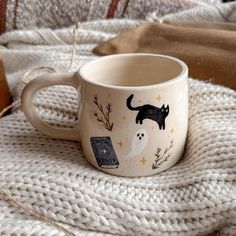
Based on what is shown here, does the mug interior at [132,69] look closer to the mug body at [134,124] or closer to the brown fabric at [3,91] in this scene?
the mug body at [134,124]

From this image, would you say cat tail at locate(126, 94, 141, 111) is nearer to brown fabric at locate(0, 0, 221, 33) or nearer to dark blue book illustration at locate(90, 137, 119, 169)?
dark blue book illustration at locate(90, 137, 119, 169)

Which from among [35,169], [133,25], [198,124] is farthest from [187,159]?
[133,25]

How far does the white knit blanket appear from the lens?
14.8 inches

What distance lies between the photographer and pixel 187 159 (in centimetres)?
43

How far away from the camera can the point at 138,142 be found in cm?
40

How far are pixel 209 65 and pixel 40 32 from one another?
0.96ft

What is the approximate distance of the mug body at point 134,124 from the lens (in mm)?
386

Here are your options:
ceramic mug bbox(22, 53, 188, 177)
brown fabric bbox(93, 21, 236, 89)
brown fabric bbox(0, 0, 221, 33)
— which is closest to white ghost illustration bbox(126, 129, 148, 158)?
ceramic mug bbox(22, 53, 188, 177)

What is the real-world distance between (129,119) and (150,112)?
0.06 feet

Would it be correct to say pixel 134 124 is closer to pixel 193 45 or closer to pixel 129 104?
pixel 129 104

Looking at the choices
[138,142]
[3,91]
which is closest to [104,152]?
[138,142]

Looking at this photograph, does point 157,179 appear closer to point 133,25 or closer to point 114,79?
point 114,79

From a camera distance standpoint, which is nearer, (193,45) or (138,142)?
(138,142)

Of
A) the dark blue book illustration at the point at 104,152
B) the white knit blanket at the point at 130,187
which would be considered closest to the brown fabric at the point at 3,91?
the white knit blanket at the point at 130,187
